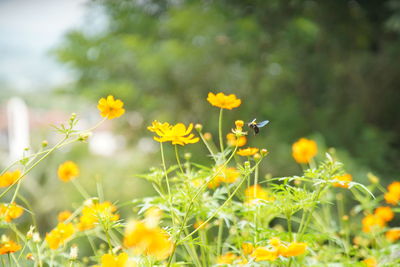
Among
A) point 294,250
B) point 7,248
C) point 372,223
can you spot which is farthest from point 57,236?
point 372,223

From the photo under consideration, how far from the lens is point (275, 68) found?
13.0 ft

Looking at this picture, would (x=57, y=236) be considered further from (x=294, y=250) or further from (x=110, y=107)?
(x=294, y=250)

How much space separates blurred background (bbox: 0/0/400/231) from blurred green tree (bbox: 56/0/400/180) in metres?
0.01

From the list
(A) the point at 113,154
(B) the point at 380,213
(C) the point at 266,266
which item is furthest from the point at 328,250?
(A) the point at 113,154

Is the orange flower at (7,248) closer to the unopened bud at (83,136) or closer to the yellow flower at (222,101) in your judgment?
the unopened bud at (83,136)

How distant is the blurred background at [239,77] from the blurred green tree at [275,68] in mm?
11

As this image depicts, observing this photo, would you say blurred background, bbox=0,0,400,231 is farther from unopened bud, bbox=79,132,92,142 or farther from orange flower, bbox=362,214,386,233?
unopened bud, bbox=79,132,92,142

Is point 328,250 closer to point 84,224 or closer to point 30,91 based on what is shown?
point 84,224

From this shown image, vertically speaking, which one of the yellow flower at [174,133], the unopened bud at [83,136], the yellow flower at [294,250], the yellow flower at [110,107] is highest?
the yellow flower at [110,107]

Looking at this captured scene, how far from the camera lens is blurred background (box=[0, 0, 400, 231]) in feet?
11.3

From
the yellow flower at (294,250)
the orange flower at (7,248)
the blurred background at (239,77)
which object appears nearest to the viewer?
the yellow flower at (294,250)

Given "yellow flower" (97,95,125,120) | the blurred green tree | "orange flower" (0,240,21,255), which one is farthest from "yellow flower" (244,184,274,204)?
the blurred green tree

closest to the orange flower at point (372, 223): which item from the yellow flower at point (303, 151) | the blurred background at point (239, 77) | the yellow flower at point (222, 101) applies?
the yellow flower at point (303, 151)

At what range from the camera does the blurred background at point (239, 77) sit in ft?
11.3
